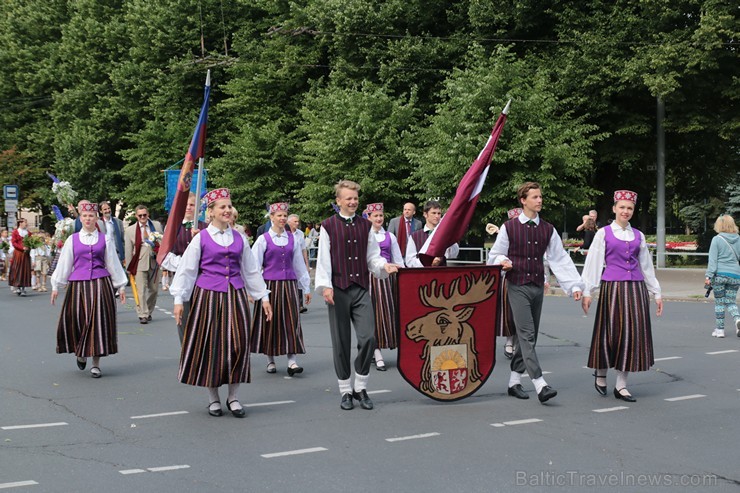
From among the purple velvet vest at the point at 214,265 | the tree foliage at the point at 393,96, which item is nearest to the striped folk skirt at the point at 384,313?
the purple velvet vest at the point at 214,265

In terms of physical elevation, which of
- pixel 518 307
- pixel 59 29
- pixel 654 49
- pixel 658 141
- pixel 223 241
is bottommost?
pixel 518 307

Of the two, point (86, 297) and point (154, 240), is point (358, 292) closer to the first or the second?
point (86, 297)

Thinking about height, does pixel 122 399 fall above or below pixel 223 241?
below

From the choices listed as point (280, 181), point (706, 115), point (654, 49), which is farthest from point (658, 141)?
point (280, 181)

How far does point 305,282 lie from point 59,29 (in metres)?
44.3

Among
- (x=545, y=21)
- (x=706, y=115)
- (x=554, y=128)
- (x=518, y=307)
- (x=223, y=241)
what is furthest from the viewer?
(x=545, y=21)

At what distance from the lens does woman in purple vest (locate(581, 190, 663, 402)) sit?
8633 millimetres

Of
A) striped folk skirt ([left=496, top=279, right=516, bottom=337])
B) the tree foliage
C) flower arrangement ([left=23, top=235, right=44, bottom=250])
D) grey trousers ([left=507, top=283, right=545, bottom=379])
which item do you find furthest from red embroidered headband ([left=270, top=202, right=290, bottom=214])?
flower arrangement ([left=23, top=235, right=44, bottom=250])

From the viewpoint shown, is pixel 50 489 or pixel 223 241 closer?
pixel 50 489

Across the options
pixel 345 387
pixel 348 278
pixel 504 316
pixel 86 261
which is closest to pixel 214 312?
pixel 348 278

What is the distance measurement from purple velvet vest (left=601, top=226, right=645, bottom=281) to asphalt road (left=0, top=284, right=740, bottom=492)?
1.15 meters

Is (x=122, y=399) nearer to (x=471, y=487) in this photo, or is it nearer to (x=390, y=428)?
(x=390, y=428)

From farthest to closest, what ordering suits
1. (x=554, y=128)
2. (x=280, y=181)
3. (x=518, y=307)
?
1. (x=280, y=181)
2. (x=554, y=128)
3. (x=518, y=307)

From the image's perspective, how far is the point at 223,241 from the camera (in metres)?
8.16
